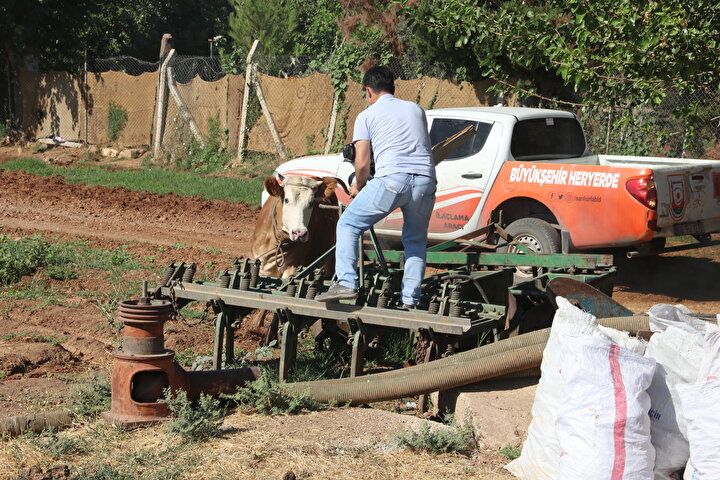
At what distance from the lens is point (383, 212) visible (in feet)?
21.9

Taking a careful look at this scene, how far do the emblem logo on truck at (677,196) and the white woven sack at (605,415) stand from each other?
5.76 m

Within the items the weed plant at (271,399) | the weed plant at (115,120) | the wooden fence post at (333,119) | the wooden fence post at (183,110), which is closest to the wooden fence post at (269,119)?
the wooden fence post at (333,119)

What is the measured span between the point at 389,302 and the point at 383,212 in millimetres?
680

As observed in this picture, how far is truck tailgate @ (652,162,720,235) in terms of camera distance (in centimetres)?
977

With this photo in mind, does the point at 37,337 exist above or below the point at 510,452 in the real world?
below

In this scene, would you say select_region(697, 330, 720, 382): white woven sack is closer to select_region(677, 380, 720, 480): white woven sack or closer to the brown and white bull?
select_region(677, 380, 720, 480): white woven sack

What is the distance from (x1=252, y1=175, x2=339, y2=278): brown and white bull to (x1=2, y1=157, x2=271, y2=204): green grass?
838 centimetres

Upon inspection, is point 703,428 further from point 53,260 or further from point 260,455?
point 53,260

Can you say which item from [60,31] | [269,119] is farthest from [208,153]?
[60,31]

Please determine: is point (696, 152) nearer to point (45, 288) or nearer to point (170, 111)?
point (45, 288)

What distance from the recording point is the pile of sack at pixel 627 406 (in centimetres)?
434

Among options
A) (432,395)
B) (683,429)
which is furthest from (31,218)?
(683,429)

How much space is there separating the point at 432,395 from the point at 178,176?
623 inches

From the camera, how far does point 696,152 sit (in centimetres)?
1656
